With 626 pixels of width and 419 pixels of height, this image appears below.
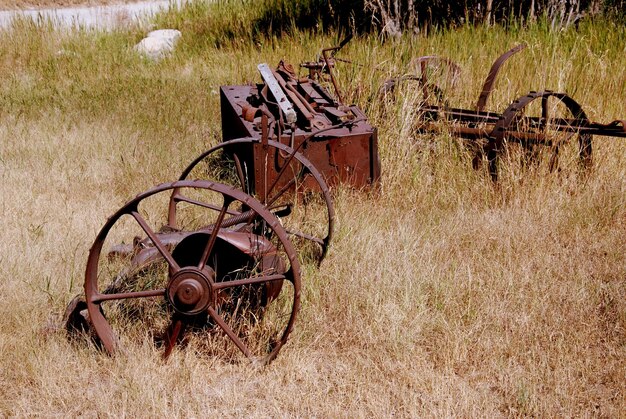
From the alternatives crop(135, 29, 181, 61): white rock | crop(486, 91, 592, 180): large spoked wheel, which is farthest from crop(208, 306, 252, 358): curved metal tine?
crop(135, 29, 181, 61): white rock

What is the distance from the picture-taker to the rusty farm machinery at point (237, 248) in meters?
2.98

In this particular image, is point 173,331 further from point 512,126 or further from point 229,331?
point 512,126

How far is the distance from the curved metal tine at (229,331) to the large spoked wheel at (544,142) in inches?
90.5

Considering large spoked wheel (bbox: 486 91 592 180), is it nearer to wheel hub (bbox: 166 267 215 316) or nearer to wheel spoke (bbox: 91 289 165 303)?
wheel hub (bbox: 166 267 215 316)

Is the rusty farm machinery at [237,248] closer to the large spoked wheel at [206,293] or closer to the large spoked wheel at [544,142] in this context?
the large spoked wheel at [206,293]

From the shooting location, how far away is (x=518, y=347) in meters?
3.29

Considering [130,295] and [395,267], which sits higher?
[130,295]

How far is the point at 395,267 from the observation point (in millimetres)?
3863

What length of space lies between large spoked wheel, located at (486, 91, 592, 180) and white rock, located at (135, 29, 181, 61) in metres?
5.53

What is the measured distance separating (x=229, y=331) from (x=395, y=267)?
1134mm

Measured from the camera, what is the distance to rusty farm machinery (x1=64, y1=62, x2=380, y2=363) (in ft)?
9.77

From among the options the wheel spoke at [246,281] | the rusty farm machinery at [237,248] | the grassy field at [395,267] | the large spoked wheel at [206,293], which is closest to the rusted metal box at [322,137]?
the rusty farm machinery at [237,248]

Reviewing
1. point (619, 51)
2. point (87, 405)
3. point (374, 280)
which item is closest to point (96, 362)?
point (87, 405)

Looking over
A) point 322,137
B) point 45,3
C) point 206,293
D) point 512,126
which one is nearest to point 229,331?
point 206,293
